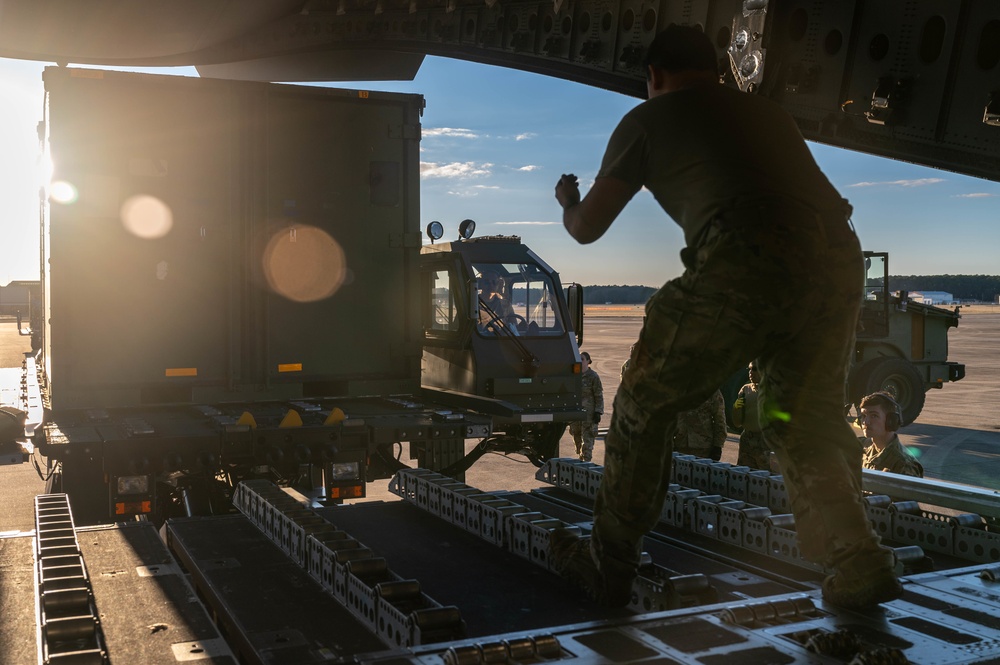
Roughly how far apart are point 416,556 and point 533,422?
4923 mm

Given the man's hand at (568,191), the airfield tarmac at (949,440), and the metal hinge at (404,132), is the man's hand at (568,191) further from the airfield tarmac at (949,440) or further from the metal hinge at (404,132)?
the airfield tarmac at (949,440)

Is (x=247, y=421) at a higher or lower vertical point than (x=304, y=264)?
lower

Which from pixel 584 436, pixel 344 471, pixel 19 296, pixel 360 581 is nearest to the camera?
pixel 360 581

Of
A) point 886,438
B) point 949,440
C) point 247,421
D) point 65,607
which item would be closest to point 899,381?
point 949,440

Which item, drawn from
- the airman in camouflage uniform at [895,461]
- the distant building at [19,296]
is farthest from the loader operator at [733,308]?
the distant building at [19,296]

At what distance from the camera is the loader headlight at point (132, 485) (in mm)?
5500

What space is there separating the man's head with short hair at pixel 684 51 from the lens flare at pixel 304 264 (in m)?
4.96

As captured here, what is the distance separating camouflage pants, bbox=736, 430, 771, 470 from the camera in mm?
9320

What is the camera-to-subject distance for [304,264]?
7.79 metres

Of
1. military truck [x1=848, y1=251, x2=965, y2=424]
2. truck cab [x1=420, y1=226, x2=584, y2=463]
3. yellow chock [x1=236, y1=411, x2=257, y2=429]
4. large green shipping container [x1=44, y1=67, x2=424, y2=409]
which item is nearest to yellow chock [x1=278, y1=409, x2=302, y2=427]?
yellow chock [x1=236, y1=411, x2=257, y2=429]

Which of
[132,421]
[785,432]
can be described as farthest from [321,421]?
[785,432]

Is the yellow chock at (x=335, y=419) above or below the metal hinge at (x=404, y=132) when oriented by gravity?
below

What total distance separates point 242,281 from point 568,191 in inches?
191

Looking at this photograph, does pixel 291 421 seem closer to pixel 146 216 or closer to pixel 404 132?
pixel 146 216
